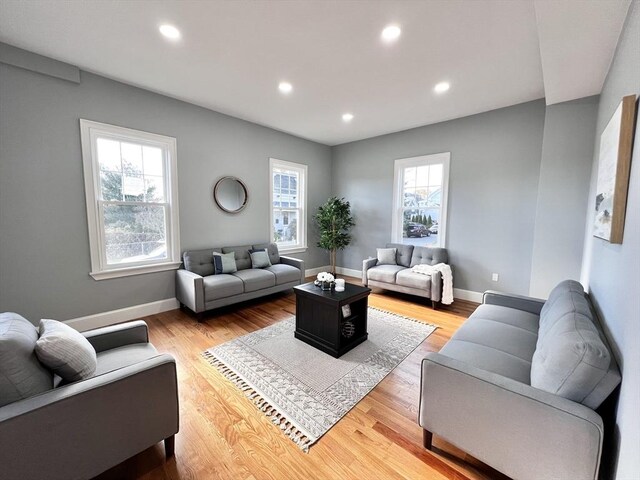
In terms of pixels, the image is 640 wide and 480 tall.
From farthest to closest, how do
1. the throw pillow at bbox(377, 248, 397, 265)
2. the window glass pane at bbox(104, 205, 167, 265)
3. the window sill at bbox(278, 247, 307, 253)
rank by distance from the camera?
the window sill at bbox(278, 247, 307, 253) → the throw pillow at bbox(377, 248, 397, 265) → the window glass pane at bbox(104, 205, 167, 265)

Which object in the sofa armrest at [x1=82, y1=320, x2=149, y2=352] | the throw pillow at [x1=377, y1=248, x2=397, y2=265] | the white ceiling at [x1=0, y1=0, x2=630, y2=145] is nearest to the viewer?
the sofa armrest at [x1=82, y1=320, x2=149, y2=352]

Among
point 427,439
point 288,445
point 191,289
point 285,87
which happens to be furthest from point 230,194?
point 427,439

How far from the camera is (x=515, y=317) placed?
2.17 metres

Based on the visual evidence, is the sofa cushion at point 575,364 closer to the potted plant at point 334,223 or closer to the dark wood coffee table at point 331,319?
the dark wood coffee table at point 331,319

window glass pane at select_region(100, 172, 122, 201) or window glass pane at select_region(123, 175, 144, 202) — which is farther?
window glass pane at select_region(123, 175, 144, 202)

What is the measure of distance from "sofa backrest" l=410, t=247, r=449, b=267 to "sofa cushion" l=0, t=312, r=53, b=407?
4.22 meters

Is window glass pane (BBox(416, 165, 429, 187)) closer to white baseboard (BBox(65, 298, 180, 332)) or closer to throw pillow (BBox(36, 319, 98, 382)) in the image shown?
white baseboard (BBox(65, 298, 180, 332))

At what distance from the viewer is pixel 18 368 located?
1.09 m

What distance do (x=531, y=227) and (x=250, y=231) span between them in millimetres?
4157

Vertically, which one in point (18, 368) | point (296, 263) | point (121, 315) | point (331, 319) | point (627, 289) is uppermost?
point (627, 289)

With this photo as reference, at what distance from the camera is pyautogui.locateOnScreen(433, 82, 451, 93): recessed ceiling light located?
295 cm

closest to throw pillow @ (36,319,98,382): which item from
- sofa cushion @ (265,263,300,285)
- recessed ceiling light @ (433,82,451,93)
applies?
sofa cushion @ (265,263,300,285)

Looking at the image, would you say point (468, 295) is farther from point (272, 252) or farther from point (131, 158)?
point (131, 158)

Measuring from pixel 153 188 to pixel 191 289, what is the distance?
1.42 metres
